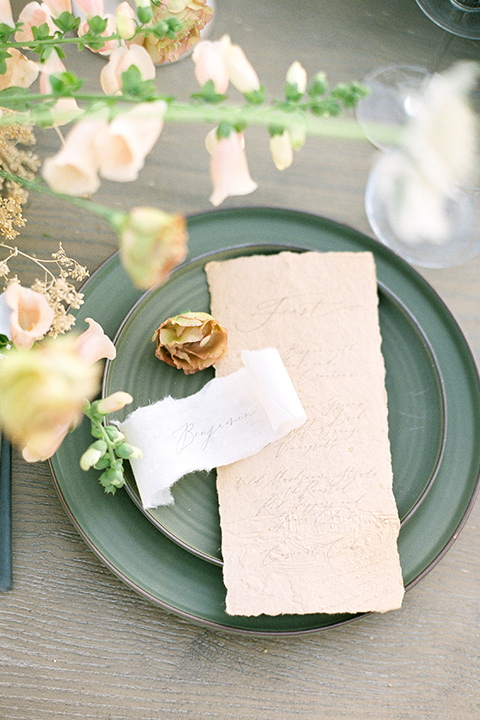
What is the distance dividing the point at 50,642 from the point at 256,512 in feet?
0.60

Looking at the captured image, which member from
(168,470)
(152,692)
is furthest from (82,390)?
(152,692)

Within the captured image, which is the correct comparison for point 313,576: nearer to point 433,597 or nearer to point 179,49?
point 433,597

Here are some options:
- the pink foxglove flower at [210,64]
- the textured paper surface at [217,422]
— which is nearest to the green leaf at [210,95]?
the pink foxglove flower at [210,64]

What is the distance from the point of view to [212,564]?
0.43 metres

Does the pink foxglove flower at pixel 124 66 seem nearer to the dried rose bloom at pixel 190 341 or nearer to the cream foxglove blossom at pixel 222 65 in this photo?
the cream foxglove blossom at pixel 222 65

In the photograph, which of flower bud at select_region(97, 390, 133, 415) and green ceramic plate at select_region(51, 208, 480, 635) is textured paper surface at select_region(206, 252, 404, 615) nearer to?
green ceramic plate at select_region(51, 208, 480, 635)

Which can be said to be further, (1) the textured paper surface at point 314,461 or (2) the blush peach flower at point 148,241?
(1) the textured paper surface at point 314,461

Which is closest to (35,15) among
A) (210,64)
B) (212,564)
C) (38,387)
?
(210,64)

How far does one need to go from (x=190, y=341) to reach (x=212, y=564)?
17cm

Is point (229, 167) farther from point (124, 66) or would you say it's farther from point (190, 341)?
point (190, 341)

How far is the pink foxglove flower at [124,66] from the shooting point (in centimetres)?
29

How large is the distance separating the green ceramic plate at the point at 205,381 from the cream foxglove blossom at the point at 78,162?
0.23m

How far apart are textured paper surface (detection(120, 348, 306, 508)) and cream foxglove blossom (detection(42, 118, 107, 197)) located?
238 millimetres

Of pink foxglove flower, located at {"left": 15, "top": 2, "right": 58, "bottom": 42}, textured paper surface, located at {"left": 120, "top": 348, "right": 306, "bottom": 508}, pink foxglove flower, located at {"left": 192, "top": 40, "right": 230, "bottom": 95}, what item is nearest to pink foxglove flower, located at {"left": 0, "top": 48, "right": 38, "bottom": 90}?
pink foxglove flower, located at {"left": 15, "top": 2, "right": 58, "bottom": 42}
